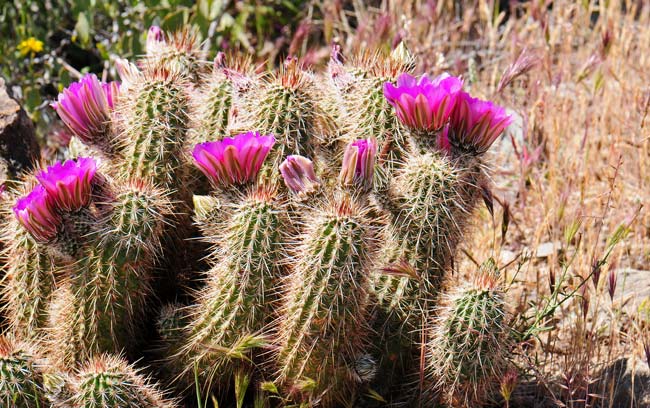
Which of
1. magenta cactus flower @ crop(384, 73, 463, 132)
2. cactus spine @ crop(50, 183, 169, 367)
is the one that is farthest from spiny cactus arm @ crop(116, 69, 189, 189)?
magenta cactus flower @ crop(384, 73, 463, 132)

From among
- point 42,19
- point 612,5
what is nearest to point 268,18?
point 42,19

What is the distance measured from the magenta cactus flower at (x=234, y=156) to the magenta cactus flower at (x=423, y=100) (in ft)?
1.29

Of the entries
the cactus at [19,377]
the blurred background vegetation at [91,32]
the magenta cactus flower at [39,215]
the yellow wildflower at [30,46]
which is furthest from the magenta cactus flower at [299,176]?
the yellow wildflower at [30,46]

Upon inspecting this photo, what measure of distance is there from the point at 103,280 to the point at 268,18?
146 inches

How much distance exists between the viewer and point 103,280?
8.02 feet

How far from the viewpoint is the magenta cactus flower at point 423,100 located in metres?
2.42

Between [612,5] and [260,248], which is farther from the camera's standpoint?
[612,5]

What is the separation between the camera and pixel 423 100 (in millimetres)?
2426

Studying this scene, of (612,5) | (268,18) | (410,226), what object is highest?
(410,226)

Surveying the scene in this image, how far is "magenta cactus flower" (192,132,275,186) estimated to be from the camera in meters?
2.40

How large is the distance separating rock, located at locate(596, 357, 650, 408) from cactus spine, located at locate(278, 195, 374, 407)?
0.99m

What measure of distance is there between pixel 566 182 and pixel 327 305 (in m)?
→ 2.01

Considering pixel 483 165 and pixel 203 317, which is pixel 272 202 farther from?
pixel 483 165

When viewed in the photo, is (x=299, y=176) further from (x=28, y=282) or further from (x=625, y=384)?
(x=625, y=384)
